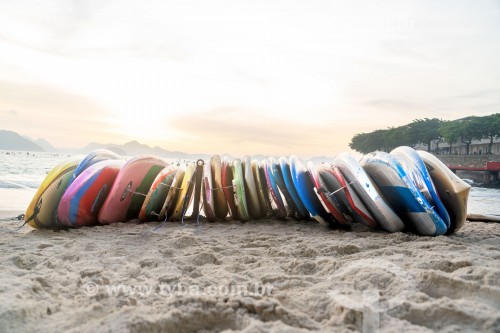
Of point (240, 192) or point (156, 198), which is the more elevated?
point (240, 192)

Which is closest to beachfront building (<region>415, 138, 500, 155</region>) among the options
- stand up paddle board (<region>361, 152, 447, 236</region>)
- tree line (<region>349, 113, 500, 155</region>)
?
tree line (<region>349, 113, 500, 155</region>)

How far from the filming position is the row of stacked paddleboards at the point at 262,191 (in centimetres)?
363

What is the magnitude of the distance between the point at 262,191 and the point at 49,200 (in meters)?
2.37

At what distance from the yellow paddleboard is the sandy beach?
0.59m

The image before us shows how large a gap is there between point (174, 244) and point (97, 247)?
0.61 metres

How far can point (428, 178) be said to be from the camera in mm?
3727

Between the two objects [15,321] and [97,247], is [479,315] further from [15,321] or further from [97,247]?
[97,247]

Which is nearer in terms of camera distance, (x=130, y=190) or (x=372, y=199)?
(x=372, y=199)

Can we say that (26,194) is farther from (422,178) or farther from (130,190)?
(422,178)

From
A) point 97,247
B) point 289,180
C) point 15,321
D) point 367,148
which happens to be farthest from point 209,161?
point 367,148

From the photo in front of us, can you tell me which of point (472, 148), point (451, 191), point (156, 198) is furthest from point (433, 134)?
point (156, 198)

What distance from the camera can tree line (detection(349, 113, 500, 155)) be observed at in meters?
43.6

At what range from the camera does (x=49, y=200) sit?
401 cm

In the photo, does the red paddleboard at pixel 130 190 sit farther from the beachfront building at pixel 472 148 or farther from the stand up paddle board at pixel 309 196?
the beachfront building at pixel 472 148
